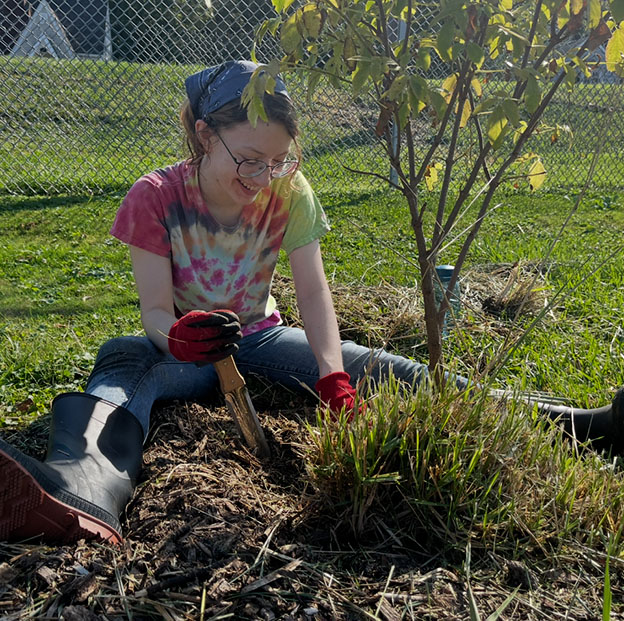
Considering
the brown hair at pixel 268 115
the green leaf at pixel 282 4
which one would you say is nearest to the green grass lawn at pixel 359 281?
the brown hair at pixel 268 115

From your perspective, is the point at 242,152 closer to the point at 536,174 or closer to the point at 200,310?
the point at 200,310

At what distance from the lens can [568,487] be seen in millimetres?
1608

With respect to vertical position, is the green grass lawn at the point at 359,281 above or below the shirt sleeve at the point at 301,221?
below

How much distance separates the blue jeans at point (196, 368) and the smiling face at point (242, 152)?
1.87 feet

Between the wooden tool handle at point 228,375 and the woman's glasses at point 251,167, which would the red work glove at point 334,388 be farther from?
the woman's glasses at point 251,167

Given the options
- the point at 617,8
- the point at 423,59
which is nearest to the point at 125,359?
the point at 423,59

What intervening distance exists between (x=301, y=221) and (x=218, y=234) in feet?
0.98

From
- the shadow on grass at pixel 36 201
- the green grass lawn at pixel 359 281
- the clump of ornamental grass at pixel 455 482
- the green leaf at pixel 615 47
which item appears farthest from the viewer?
the shadow on grass at pixel 36 201

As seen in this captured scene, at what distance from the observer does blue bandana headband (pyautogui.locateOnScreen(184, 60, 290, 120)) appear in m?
2.00

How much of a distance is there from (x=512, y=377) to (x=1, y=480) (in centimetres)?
192

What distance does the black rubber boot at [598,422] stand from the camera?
2.07 m

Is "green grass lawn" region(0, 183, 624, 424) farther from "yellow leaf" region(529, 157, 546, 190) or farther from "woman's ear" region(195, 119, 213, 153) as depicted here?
"woman's ear" region(195, 119, 213, 153)

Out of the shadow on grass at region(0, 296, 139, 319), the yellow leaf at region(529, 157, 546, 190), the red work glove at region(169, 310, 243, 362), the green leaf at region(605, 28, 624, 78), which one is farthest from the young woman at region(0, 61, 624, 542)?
the shadow on grass at region(0, 296, 139, 319)

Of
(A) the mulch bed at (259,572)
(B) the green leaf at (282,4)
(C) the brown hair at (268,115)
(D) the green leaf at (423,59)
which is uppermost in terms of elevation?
(B) the green leaf at (282,4)
